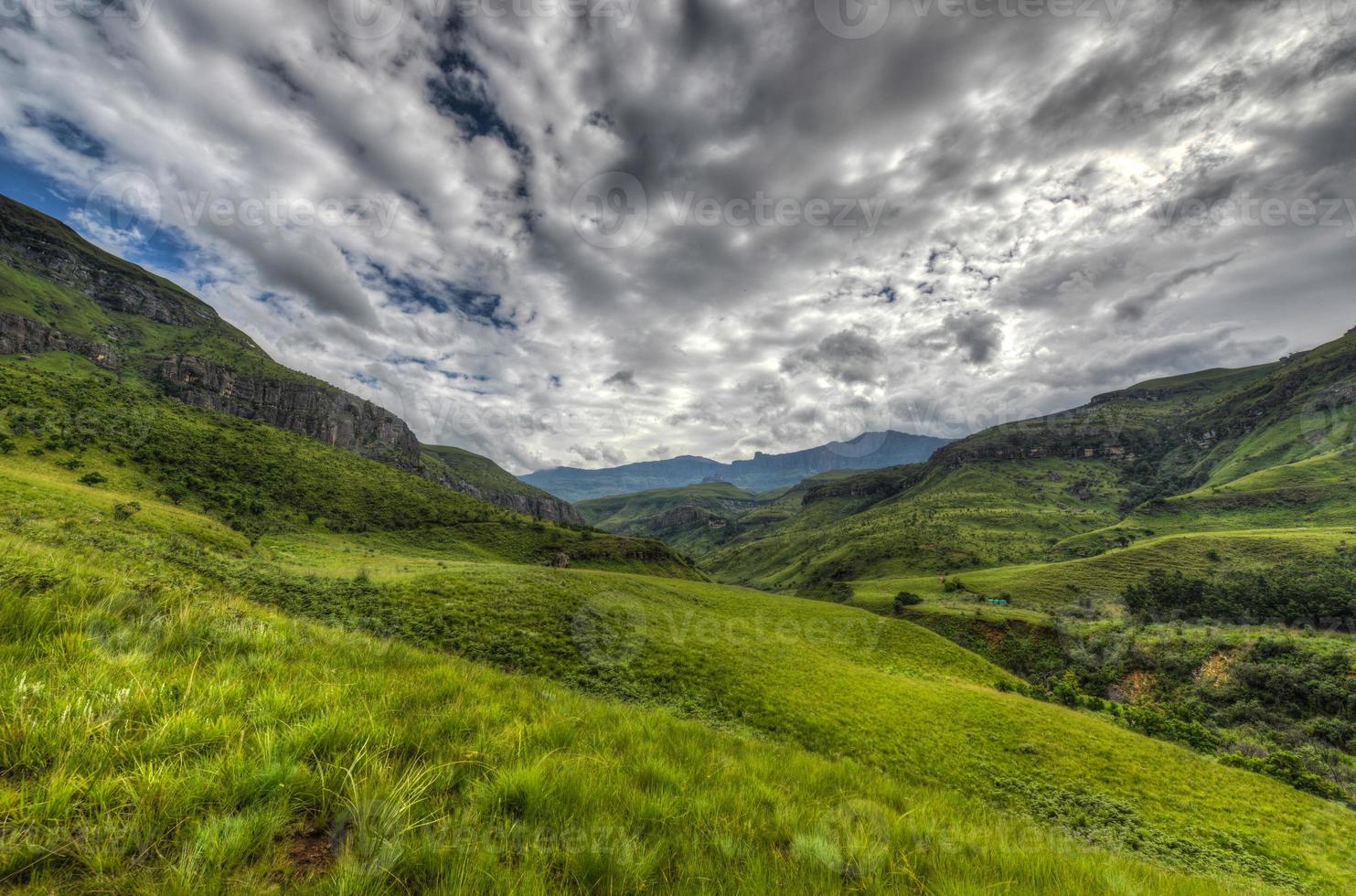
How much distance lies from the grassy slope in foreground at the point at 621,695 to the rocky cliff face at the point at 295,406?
13611cm

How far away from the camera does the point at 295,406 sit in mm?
145375

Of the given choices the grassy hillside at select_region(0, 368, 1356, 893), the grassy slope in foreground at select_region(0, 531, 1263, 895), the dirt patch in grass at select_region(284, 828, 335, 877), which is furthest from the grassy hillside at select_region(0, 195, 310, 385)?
the dirt patch in grass at select_region(284, 828, 335, 877)

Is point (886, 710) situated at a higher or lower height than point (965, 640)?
higher

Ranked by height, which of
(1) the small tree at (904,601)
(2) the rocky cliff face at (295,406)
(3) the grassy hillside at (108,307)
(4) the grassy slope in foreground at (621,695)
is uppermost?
(3) the grassy hillside at (108,307)

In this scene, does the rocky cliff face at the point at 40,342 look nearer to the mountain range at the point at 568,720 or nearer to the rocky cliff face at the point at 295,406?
the rocky cliff face at the point at 295,406

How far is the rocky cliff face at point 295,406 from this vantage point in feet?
418

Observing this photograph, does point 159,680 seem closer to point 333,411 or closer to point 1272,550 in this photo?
point 1272,550

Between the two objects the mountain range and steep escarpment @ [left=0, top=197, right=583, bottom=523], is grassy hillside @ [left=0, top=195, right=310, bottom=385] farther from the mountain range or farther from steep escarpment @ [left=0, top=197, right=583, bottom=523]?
the mountain range

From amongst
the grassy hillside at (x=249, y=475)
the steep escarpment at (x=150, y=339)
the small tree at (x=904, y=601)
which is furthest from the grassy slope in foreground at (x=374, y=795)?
the steep escarpment at (x=150, y=339)

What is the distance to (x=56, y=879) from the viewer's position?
4.98 ft

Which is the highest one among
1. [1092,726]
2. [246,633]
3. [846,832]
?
[246,633]

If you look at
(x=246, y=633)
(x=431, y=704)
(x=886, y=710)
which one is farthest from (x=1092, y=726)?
(x=246, y=633)

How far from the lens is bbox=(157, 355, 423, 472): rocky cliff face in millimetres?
127500

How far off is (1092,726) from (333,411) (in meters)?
199
